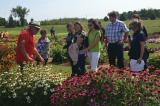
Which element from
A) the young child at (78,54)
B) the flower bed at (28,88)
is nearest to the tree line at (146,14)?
the young child at (78,54)

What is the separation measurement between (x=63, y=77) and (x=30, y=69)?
2.22 feet

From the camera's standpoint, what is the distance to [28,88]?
9984mm

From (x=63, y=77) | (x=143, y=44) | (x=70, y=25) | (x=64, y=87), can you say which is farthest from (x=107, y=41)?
(x=64, y=87)

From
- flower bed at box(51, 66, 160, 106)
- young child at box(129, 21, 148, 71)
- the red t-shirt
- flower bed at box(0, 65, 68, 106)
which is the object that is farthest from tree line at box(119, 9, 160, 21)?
flower bed at box(51, 66, 160, 106)

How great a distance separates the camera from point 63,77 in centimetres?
1039

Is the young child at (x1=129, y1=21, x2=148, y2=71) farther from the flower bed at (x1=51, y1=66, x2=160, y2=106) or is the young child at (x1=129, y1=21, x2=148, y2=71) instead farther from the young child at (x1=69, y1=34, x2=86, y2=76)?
the flower bed at (x1=51, y1=66, x2=160, y2=106)

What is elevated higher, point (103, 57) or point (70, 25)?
point (70, 25)

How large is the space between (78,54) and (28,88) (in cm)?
346

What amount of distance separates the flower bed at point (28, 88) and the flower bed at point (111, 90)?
950mm

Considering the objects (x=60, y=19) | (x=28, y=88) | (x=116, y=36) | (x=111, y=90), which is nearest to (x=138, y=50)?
(x=116, y=36)

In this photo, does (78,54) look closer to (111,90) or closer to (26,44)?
(26,44)

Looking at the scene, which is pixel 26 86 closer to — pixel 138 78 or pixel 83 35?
pixel 138 78

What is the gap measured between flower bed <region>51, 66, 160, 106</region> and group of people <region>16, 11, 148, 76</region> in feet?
8.48

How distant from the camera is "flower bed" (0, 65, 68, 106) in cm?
996
